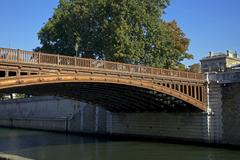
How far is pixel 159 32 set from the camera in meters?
40.7

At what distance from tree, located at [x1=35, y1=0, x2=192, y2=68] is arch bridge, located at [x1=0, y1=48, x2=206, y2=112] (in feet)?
19.6

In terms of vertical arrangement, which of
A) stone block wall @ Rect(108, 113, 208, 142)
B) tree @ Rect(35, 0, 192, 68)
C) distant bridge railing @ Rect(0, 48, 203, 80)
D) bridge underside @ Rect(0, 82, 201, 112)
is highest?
tree @ Rect(35, 0, 192, 68)

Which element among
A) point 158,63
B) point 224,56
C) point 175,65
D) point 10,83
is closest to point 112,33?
point 158,63

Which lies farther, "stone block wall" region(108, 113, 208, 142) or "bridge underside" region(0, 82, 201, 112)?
"stone block wall" region(108, 113, 208, 142)

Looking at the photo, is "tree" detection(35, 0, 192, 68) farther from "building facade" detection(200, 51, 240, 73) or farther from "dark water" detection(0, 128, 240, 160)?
"building facade" detection(200, 51, 240, 73)

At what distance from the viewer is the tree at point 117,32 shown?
129 feet

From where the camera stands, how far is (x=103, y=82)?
2369 centimetres

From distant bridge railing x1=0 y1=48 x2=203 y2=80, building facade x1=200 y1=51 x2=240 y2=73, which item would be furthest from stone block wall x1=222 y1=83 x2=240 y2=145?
building facade x1=200 y1=51 x2=240 y2=73

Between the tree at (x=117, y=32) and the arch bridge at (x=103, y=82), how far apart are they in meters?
5.96

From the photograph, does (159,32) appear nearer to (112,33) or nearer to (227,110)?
(112,33)

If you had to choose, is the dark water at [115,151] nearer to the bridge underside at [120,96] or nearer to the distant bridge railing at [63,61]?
the bridge underside at [120,96]

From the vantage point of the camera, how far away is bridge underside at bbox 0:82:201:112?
2677 cm

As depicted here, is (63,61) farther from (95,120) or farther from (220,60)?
(220,60)

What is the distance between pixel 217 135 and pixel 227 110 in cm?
189
